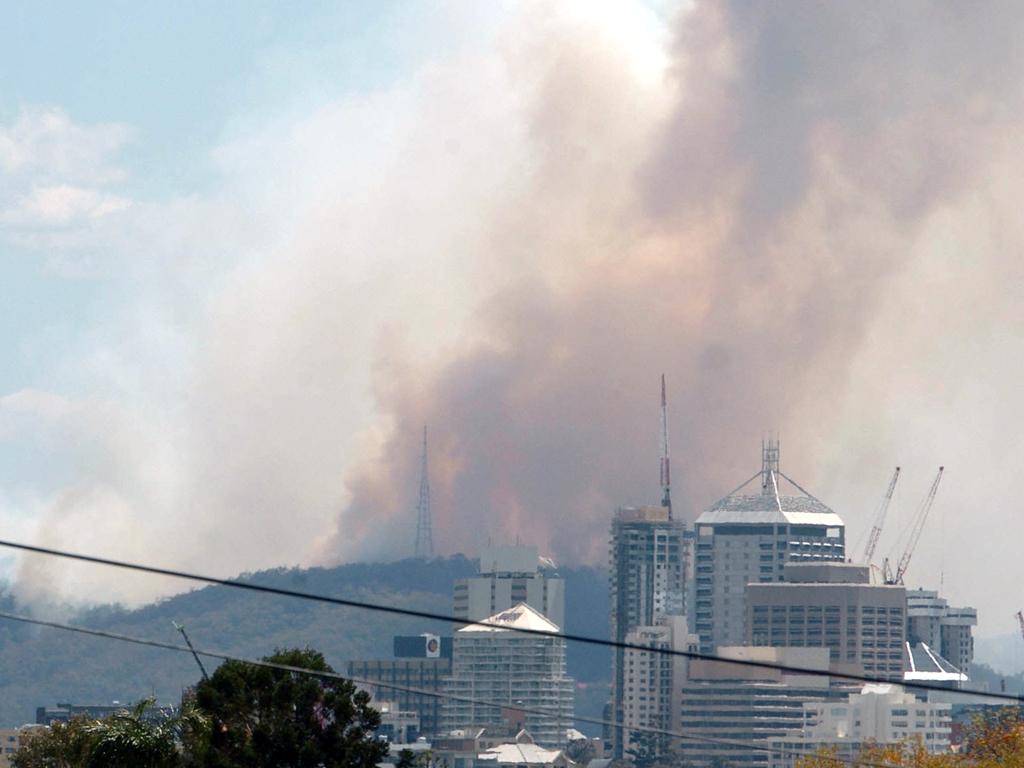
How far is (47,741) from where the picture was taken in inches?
3617

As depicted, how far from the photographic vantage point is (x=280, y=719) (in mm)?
76000

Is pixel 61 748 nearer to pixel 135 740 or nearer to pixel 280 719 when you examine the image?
pixel 280 719

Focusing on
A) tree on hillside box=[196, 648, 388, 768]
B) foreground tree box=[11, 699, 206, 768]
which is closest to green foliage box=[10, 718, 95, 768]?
foreground tree box=[11, 699, 206, 768]

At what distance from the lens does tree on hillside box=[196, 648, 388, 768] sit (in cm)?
7469

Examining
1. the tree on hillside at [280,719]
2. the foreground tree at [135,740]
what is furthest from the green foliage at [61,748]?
the tree on hillside at [280,719]

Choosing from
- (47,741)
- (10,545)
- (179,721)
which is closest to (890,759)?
(47,741)

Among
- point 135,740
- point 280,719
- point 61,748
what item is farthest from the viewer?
point 61,748

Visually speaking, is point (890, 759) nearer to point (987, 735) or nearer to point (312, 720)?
point (987, 735)

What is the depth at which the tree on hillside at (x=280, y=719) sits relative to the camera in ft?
245

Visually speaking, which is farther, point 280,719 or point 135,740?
point 280,719

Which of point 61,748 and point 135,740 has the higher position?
point 135,740

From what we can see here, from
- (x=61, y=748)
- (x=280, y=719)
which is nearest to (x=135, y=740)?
(x=280, y=719)

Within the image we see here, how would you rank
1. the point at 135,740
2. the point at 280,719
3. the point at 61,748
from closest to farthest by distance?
1. the point at 135,740
2. the point at 280,719
3. the point at 61,748

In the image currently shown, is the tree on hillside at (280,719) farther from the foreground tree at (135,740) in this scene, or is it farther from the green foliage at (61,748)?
the foreground tree at (135,740)
